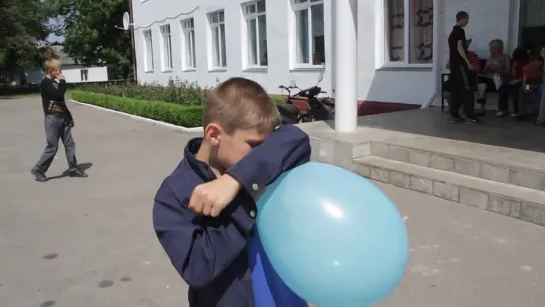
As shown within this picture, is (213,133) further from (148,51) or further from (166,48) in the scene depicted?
(148,51)

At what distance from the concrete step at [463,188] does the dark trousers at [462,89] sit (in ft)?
6.32

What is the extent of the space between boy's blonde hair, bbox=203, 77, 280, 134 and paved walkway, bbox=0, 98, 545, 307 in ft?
7.69

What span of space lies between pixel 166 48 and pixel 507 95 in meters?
16.0

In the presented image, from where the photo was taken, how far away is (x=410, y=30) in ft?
35.0

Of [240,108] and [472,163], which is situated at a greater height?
[240,108]

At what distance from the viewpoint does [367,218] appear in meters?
1.24

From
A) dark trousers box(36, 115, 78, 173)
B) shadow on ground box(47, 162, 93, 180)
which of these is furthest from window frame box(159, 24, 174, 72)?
dark trousers box(36, 115, 78, 173)

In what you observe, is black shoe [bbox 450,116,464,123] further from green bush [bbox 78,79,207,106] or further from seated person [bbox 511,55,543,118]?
green bush [bbox 78,79,207,106]

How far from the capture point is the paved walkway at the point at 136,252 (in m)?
3.49

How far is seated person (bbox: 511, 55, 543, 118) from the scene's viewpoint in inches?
310

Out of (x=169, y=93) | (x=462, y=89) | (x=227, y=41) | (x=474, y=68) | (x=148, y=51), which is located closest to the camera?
(x=462, y=89)

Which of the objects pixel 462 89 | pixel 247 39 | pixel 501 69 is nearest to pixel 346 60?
pixel 462 89

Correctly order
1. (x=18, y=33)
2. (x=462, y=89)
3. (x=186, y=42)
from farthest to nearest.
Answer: (x=18, y=33)
(x=186, y=42)
(x=462, y=89)

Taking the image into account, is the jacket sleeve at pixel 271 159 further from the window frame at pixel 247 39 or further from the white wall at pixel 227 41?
the window frame at pixel 247 39
